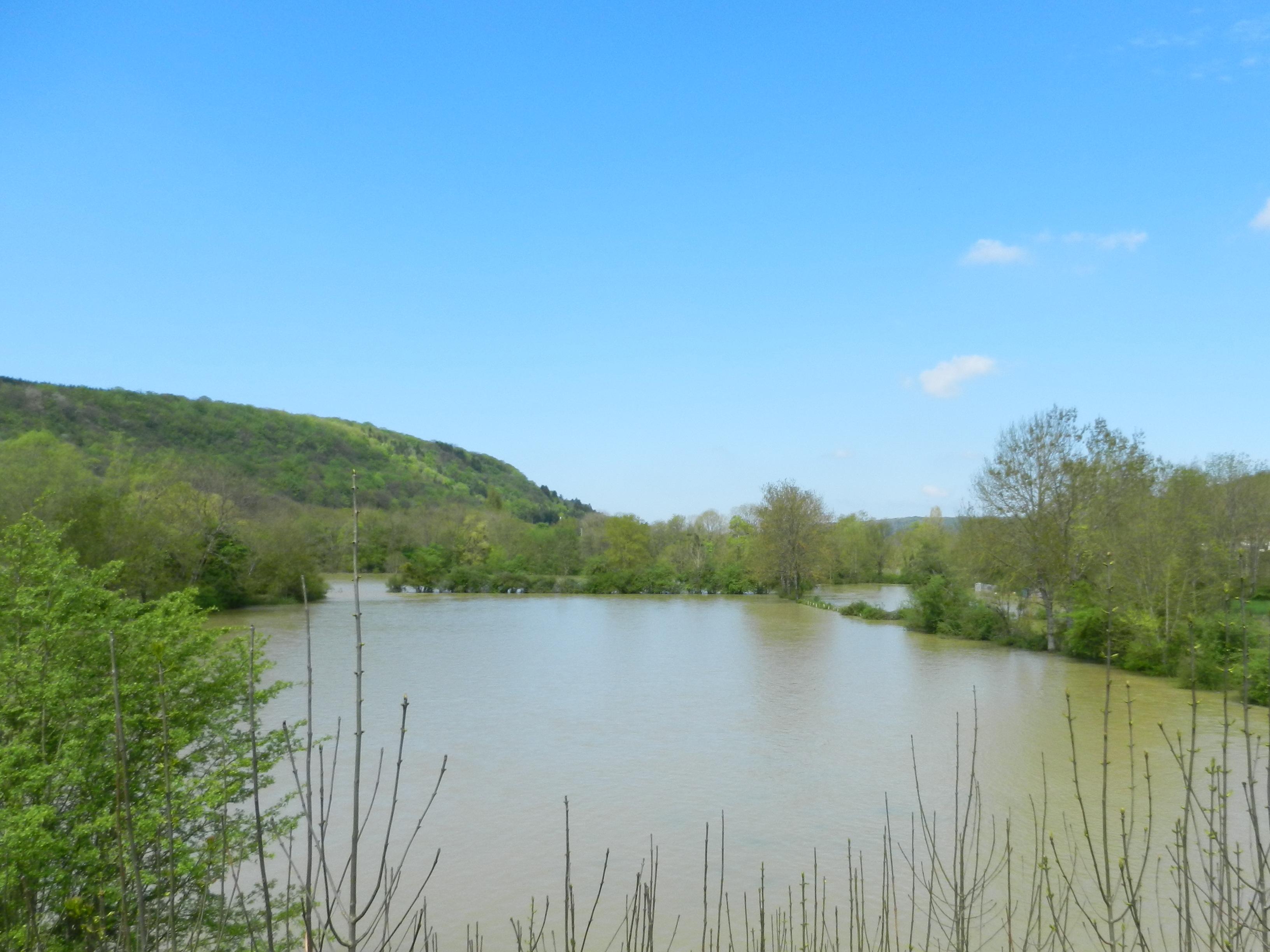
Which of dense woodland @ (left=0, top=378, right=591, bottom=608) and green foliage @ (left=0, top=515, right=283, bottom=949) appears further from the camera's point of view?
dense woodland @ (left=0, top=378, right=591, bottom=608)

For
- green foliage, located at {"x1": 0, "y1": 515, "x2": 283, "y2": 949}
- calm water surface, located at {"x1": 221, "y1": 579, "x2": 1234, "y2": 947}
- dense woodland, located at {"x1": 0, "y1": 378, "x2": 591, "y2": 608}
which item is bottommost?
calm water surface, located at {"x1": 221, "y1": 579, "x2": 1234, "y2": 947}

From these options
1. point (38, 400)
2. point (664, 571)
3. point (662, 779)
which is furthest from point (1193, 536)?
point (38, 400)

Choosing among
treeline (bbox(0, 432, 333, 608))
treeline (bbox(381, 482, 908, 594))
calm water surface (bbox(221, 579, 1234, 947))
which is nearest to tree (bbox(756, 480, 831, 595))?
treeline (bbox(381, 482, 908, 594))

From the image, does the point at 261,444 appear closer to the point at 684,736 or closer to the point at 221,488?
the point at 221,488

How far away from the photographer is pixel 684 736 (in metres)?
12.9

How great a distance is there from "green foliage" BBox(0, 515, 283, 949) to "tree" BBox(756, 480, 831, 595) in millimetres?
35450

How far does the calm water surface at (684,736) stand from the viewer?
802 cm

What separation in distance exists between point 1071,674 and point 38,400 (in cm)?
6299

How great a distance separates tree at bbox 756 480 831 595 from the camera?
132 feet

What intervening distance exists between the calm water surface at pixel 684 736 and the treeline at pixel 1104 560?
3.03ft

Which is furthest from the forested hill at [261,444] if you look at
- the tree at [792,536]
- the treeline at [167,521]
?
the tree at [792,536]

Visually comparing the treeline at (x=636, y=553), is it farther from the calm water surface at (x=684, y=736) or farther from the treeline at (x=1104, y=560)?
the calm water surface at (x=684, y=736)

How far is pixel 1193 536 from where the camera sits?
17.7m

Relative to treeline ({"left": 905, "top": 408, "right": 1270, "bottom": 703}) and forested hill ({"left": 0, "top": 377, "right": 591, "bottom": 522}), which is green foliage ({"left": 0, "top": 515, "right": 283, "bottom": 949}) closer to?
treeline ({"left": 905, "top": 408, "right": 1270, "bottom": 703})
